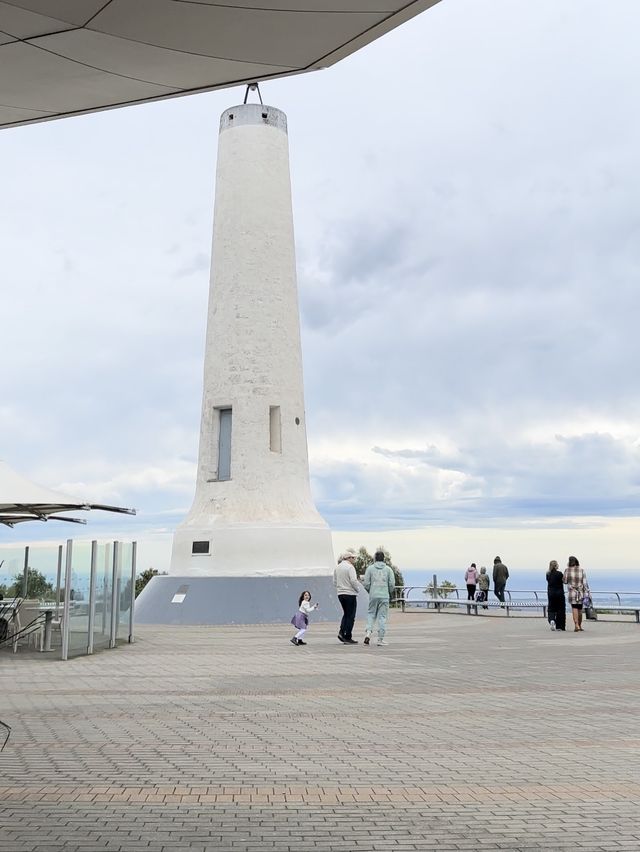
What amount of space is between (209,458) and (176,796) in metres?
22.2

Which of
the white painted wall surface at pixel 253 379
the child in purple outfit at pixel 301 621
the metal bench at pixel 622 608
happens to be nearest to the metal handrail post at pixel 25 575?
the child in purple outfit at pixel 301 621

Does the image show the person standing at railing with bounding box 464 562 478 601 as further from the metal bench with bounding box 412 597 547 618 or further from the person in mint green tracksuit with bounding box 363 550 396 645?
the person in mint green tracksuit with bounding box 363 550 396 645

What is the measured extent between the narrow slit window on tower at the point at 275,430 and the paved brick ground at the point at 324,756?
13.2 metres

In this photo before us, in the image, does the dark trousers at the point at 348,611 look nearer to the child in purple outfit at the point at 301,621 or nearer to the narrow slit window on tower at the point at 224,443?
the child in purple outfit at the point at 301,621

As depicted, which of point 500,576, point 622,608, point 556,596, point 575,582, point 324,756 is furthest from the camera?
point 500,576

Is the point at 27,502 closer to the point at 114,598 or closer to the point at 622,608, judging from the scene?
the point at 114,598

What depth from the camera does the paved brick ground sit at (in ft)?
19.2

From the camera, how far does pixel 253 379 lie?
2808cm

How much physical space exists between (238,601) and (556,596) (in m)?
8.52

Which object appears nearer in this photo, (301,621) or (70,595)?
(70,595)

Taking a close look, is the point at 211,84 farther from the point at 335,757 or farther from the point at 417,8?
the point at 335,757

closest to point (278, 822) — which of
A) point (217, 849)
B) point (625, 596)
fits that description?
point (217, 849)

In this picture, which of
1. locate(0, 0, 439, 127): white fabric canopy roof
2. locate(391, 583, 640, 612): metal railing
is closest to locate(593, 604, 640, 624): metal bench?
locate(391, 583, 640, 612): metal railing

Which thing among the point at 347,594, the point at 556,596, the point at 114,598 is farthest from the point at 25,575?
the point at 556,596
